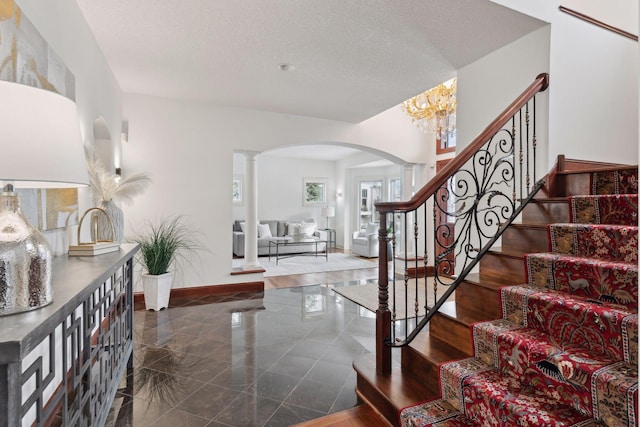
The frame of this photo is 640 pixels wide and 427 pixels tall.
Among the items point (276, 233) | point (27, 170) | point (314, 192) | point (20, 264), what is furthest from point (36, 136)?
point (314, 192)

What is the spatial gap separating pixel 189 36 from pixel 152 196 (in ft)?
7.39

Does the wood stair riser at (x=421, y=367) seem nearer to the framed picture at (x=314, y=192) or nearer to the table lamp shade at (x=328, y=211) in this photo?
the table lamp shade at (x=328, y=211)

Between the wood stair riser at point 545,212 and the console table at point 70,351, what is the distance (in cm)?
260

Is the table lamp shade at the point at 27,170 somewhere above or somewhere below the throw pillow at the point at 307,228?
above

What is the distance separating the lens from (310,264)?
7.20 m

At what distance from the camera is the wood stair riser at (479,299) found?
1.85 metres

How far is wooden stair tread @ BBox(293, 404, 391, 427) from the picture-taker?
183cm

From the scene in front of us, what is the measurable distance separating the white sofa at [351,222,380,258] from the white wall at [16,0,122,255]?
590cm

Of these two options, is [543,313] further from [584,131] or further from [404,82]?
[404,82]

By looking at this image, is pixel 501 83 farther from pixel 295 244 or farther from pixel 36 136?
pixel 295 244

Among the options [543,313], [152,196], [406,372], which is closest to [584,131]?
[543,313]

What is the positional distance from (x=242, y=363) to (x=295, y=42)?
2699 mm

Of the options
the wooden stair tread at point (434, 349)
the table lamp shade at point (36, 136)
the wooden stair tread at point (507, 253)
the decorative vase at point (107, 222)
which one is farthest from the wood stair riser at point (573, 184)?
the decorative vase at point (107, 222)

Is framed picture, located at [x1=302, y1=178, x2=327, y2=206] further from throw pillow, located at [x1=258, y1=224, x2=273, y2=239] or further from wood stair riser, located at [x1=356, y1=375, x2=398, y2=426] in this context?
wood stair riser, located at [x1=356, y1=375, x2=398, y2=426]
